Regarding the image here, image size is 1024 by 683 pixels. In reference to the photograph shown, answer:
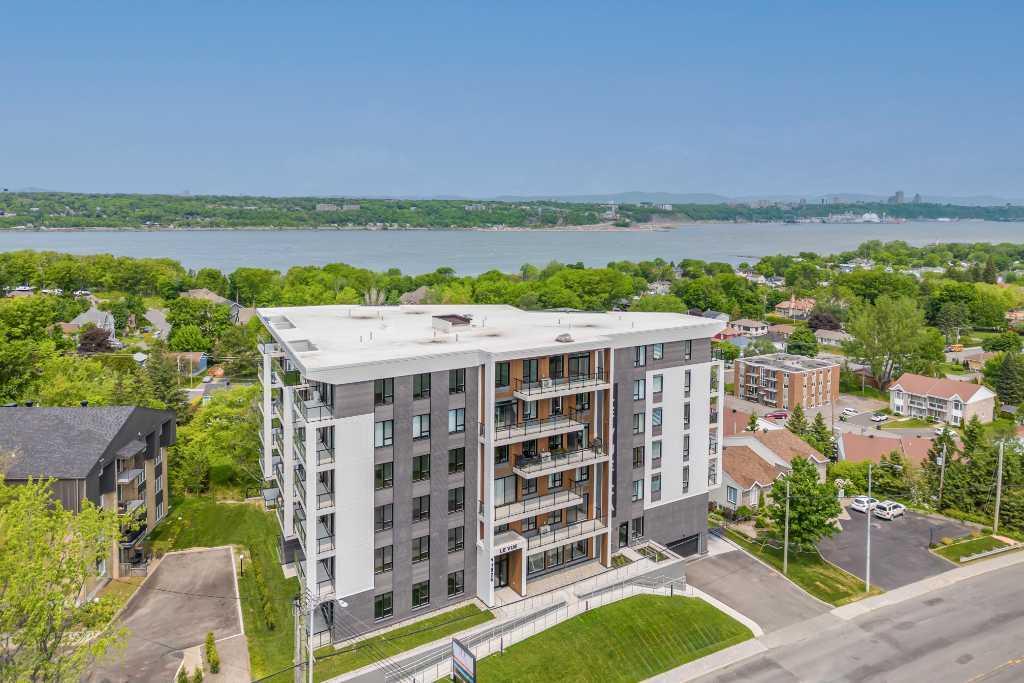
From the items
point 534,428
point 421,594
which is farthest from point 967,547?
point 421,594

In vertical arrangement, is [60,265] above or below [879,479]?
above

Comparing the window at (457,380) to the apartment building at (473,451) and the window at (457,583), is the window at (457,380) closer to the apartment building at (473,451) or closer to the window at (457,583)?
the apartment building at (473,451)

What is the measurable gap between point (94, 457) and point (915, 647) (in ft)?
125

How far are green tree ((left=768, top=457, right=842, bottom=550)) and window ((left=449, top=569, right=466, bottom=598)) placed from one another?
18.4 meters

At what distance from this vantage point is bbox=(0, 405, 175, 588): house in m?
33.1

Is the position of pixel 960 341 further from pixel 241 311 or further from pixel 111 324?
pixel 111 324

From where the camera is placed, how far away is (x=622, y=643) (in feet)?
101

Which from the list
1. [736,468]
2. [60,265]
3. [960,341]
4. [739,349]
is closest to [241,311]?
[60,265]

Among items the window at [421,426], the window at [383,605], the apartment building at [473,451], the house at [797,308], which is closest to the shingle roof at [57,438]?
the apartment building at [473,451]

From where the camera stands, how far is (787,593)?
36438mm

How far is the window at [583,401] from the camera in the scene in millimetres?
35500

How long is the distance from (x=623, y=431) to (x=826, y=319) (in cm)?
10620

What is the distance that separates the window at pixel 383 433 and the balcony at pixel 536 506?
6366 mm

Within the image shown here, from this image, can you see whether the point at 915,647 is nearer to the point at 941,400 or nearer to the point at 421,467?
the point at 421,467
